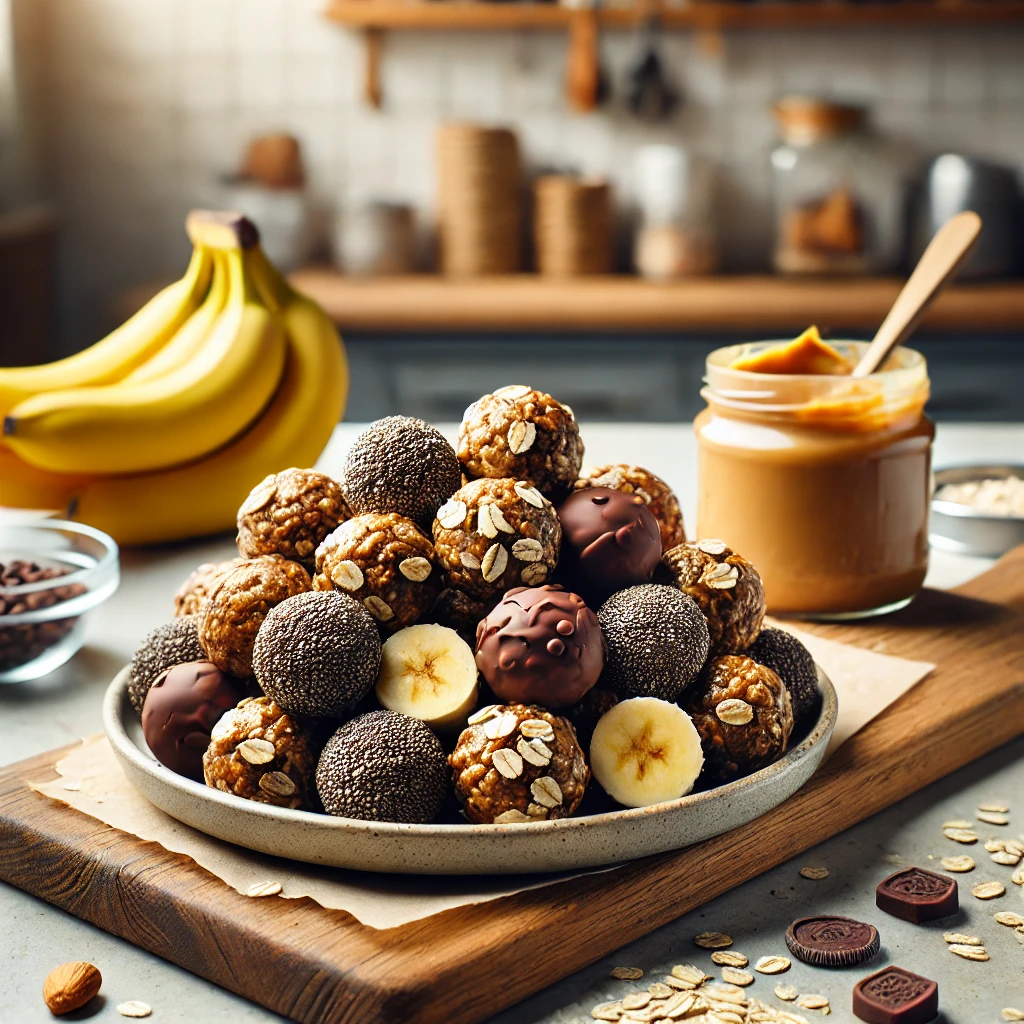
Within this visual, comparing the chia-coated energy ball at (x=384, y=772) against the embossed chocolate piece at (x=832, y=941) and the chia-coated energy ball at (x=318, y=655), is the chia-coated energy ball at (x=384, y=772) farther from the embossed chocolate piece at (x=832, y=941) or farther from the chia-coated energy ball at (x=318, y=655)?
the embossed chocolate piece at (x=832, y=941)

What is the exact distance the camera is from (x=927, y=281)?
1207 millimetres

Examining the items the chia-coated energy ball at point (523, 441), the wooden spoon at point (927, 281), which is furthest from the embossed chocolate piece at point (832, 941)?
the wooden spoon at point (927, 281)

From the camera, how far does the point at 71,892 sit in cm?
80

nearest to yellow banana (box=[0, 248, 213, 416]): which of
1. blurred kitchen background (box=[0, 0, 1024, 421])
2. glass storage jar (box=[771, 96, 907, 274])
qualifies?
blurred kitchen background (box=[0, 0, 1024, 421])

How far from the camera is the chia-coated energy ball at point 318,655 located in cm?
78

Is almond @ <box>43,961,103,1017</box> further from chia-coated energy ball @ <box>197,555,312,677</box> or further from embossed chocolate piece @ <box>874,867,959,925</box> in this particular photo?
embossed chocolate piece @ <box>874,867,959,925</box>

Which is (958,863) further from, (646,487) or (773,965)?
(646,487)

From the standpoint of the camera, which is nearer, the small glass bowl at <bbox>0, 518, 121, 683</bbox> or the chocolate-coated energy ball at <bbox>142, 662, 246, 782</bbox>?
the chocolate-coated energy ball at <bbox>142, 662, 246, 782</bbox>

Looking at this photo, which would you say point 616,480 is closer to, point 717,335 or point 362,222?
point 717,335

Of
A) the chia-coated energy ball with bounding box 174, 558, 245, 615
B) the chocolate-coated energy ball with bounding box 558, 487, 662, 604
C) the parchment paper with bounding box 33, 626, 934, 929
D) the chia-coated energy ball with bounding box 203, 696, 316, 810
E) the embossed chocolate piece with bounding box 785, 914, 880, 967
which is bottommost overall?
the embossed chocolate piece with bounding box 785, 914, 880, 967

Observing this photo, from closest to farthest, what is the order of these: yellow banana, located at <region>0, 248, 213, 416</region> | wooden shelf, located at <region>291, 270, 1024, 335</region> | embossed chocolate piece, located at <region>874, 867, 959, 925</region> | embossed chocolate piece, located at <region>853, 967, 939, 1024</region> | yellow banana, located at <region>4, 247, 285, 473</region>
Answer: embossed chocolate piece, located at <region>853, 967, 939, 1024</region> < embossed chocolate piece, located at <region>874, 867, 959, 925</region> < yellow banana, located at <region>4, 247, 285, 473</region> < yellow banana, located at <region>0, 248, 213, 416</region> < wooden shelf, located at <region>291, 270, 1024, 335</region>

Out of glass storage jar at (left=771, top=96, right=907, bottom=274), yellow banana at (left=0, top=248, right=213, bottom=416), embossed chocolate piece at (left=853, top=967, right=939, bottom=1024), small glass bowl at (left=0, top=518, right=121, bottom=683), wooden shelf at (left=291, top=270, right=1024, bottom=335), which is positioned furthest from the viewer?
glass storage jar at (left=771, top=96, right=907, bottom=274)

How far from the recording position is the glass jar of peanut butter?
3.92 feet

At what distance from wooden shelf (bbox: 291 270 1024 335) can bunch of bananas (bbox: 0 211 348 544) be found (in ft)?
5.29
